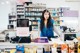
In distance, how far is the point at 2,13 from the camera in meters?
8.94

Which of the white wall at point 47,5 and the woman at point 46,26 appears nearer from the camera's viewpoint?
the woman at point 46,26

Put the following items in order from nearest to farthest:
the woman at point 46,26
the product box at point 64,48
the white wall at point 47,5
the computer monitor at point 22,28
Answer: the product box at point 64,48
the computer monitor at point 22,28
the woman at point 46,26
the white wall at point 47,5

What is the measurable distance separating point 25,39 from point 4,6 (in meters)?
7.45

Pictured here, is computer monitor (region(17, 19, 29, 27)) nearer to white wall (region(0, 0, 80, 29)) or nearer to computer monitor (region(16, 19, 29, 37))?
computer monitor (region(16, 19, 29, 37))

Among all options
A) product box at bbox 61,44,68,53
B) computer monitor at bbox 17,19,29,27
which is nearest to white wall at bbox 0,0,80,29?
computer monitor at bbox 17,19,29,27

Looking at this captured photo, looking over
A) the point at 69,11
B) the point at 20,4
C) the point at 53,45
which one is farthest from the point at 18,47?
the point at 69,11

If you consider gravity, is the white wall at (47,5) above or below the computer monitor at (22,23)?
above

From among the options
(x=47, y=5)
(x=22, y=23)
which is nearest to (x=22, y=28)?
(x=22, y=23)

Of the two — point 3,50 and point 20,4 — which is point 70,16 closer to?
point 20,4

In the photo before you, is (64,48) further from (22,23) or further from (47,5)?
(47,5)

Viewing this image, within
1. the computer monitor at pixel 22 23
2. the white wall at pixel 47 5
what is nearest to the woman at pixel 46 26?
the computer monitor at pixel 22 23

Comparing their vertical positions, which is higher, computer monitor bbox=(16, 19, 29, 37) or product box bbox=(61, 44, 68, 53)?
computer monitor bbox=(16, 19, 29, 37)

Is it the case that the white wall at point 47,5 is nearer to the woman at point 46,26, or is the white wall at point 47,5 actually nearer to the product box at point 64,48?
the woman at point 46,26

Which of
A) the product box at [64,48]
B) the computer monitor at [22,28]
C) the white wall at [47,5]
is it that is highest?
the white wall at [47,5]
